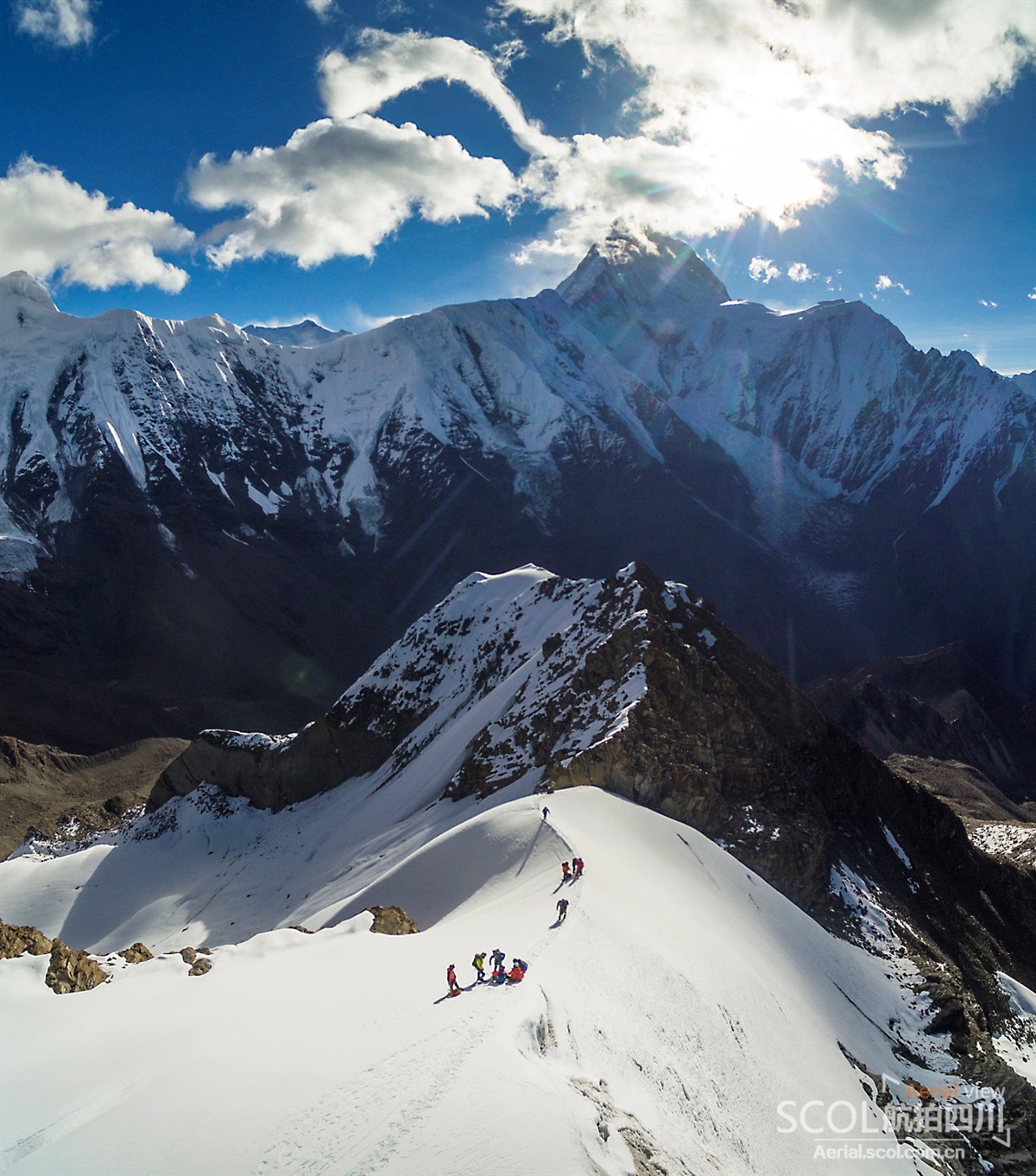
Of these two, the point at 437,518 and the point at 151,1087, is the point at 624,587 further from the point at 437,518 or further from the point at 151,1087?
the point at 437,518

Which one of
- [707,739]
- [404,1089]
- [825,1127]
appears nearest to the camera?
[404,1089]

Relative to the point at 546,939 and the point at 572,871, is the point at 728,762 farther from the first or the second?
the point at 546,939

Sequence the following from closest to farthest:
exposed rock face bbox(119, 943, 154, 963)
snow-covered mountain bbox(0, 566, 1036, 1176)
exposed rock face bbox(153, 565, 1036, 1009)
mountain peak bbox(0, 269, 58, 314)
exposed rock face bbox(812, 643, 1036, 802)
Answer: snow-covered mountain bbox(0, 566, 1036, 1176) → exposed rock face bbox(119, 943, 154, 963) → exposed rock face bbox(153, 565, 1036, 1009) → exposed rock face bbox(812, 643, 1036, 802) → mountain peak bbox(0, 269, 58, 314)

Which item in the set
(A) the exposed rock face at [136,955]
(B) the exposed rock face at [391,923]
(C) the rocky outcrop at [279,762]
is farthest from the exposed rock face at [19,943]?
(C) the rocky outcrop at [279,762]

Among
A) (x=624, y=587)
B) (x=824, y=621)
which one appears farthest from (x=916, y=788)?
(x=824, y=621)

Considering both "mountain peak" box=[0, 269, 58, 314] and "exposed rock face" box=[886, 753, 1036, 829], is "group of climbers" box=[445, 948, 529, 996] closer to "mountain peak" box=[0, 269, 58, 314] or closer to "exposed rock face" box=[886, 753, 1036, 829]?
"exposed rock face" box=[886, 753, 1036, 829]

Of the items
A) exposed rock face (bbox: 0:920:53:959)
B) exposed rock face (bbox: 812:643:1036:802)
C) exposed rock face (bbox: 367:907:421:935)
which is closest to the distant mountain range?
exposed rock face (bbox: 367:907:421:935)

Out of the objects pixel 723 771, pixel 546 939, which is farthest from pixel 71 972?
pixel 723 771
